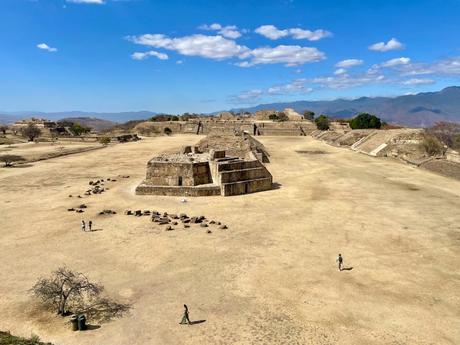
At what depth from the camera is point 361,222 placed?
21.5 m

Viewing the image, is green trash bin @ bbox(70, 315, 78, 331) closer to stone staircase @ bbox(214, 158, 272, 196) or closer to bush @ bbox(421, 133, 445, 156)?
stone staircase @ bbox(214, 158, 272, 196)

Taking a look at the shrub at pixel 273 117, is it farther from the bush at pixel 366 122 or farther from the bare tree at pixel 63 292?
the bare tree at pixel 63 292

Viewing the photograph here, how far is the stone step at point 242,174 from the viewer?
93.5 feet

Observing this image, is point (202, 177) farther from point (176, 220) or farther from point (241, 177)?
point (176, 220)

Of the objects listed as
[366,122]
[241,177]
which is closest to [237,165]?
[241,177]

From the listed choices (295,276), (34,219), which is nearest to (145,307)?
(295,276)

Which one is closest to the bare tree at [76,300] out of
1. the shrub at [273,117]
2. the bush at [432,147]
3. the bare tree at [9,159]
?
the bare tree at [9,159]

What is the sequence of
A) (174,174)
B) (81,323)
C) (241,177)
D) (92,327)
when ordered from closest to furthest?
(81,323), (92,327), (241,177), (174,174)

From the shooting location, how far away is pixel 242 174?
29.4 metres

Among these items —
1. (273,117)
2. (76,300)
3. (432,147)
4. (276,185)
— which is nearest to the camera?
(76,300)

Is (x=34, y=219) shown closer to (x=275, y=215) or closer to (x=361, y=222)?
(x=275, y=215)

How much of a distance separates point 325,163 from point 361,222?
24700 millimetres

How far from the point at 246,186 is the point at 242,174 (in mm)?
1092

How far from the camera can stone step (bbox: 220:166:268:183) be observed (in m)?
28.5
